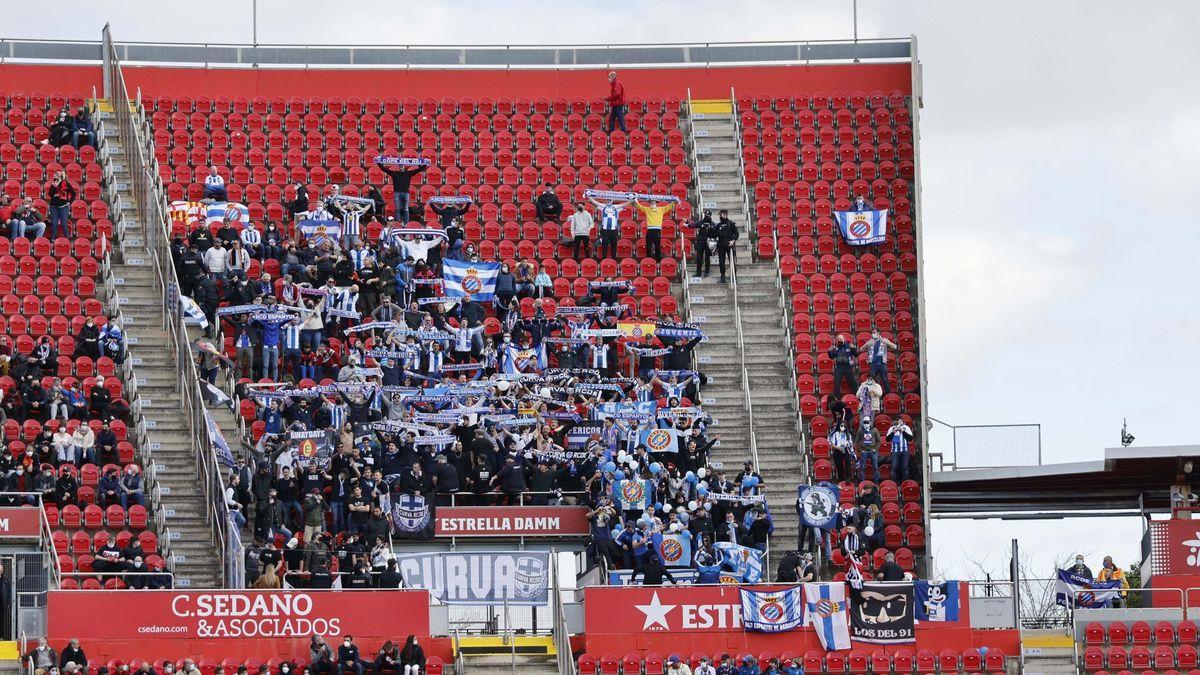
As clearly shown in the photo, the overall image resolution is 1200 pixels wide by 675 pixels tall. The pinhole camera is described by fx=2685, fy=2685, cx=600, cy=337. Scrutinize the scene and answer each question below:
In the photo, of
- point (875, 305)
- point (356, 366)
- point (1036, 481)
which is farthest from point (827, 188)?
point (356, 366)

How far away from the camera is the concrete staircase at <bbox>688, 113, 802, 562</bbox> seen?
145ft

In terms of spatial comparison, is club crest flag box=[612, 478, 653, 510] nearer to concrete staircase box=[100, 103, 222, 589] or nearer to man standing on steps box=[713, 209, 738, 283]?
concrete staircase box=[100, 103, 222, 589]

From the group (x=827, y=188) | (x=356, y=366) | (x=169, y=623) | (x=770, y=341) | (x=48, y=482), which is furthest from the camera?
(x=827, y=188)

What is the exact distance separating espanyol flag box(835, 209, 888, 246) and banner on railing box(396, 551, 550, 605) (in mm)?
12010

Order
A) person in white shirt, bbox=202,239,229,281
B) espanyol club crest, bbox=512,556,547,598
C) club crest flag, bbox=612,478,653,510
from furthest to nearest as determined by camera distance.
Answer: person in white shirt, bbox=202,239,229,281 → club crest flag, bbox=612,478,653,510 → espanyol club crest, bbox=512,556,547,598

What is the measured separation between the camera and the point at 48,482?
40438 millimetres

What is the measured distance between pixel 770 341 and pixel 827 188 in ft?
14.3

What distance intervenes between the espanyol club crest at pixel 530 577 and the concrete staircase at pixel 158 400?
5.06m

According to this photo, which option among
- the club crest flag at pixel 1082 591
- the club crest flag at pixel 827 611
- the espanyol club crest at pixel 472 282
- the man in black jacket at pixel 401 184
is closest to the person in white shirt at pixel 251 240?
the man in black jacket at pixel 401 184

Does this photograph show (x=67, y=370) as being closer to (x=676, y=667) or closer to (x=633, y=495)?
(x=633, y=495)

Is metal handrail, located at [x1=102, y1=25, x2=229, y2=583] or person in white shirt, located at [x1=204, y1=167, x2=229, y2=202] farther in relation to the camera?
person in white shirt, located at [x1=204, y1=167, x2=229, y2=202]

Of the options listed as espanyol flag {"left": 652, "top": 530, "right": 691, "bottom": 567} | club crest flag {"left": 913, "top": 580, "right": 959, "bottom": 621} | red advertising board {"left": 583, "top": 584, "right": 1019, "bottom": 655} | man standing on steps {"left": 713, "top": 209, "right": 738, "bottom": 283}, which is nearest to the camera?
red advertising board {"left": 583, "top": 584, "right": 1019, "bottom": 655}

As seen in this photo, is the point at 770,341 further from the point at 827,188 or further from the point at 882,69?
the point at 882,69

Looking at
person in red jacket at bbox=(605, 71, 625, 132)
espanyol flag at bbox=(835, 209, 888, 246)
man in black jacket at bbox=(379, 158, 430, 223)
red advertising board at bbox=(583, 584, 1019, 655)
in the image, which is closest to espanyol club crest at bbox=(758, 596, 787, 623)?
red advertising board at bbox=(583, 584, 1019, 655)
